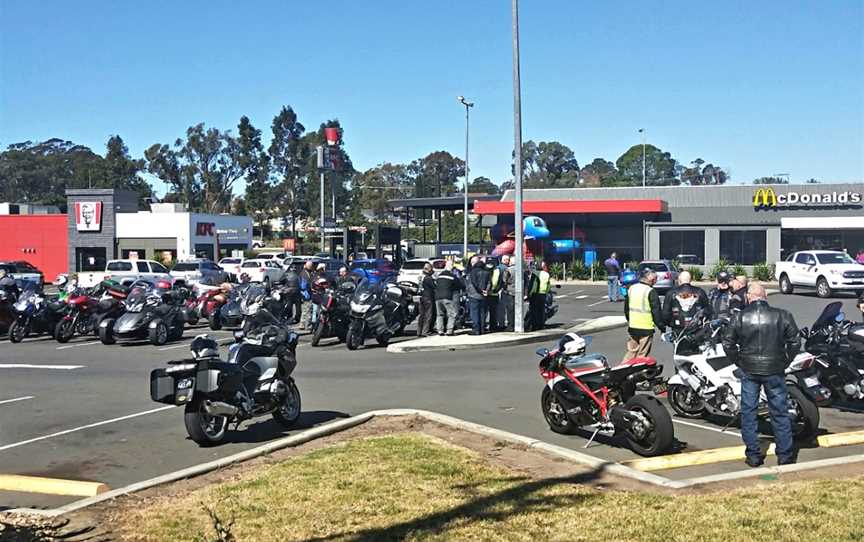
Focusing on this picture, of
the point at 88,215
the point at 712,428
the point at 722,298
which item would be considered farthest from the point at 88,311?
the point at 88,215

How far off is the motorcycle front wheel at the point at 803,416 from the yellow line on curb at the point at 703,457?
160mm

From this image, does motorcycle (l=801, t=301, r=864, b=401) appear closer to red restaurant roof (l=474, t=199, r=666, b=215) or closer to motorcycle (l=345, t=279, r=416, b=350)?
motorcycle (l=345, t=279, r=416, b=350)

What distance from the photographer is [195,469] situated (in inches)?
344

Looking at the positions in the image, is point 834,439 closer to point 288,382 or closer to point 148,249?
point 288,382

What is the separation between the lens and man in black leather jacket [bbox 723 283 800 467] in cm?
871

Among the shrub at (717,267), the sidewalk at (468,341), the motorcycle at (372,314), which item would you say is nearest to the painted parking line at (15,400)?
the motorcycle at (372,314)

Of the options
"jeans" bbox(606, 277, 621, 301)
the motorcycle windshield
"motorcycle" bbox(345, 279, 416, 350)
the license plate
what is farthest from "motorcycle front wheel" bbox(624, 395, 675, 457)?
"jeans" bbox(606, 277, 621, 301)

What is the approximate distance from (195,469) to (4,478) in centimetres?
177

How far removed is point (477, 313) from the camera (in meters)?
20.9

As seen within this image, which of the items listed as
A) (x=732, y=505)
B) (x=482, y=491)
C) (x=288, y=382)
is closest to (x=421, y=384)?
(x=288, y=382)

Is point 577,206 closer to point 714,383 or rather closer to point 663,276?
point 663,276

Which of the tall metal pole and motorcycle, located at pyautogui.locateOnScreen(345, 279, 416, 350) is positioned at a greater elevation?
the tall metal pole

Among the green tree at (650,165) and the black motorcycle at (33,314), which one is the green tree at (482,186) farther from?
the black motorcycle at (33,314)

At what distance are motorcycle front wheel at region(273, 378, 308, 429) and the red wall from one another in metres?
55.1
